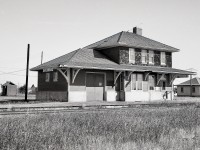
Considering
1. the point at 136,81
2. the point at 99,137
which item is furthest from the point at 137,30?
the point at 99,137

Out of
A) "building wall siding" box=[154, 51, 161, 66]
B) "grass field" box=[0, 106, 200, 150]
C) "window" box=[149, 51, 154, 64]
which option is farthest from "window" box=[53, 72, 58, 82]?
"grass field" box=[0, 106, 200, 150]

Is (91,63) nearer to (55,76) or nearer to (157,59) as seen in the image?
(55,76)

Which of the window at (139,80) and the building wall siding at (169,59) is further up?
the building wall siding at (169,59)

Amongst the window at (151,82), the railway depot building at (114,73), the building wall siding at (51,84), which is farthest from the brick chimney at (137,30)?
the building wall siding at (51,84)

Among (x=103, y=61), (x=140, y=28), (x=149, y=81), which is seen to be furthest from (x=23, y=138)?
(x=140, y=28)

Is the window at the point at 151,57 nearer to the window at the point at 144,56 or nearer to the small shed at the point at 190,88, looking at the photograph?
the window at the point at 144,56

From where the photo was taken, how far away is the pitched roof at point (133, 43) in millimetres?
27566

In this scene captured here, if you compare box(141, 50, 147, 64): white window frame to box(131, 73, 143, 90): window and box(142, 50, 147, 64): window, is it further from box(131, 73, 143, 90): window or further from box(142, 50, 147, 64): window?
box(131, 73, 143, 90): window

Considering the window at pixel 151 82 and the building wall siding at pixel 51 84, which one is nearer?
the building wall siding at pixel 51 84

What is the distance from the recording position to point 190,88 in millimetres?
52188

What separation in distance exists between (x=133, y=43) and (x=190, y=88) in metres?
28.4

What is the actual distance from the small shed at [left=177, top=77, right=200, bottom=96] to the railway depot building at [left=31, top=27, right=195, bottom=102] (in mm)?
23449

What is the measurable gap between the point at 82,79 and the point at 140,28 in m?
13.8

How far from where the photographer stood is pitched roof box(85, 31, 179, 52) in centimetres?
2757
